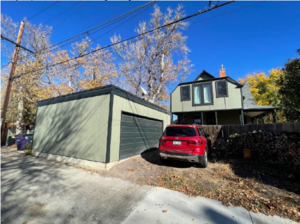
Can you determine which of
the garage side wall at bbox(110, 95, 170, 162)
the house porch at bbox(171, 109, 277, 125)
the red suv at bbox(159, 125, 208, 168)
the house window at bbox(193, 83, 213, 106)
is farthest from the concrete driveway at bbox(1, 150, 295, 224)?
the house window at bbox(193, 83, 213, 106)

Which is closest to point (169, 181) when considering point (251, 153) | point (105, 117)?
point (105, 117)

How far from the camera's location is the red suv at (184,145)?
5.32 metres

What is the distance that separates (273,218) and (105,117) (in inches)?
230

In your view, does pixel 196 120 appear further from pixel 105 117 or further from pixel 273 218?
pixel 273 218

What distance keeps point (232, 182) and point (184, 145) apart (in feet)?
5.96

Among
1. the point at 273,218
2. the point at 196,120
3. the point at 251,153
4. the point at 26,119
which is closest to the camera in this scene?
the point at 273,218

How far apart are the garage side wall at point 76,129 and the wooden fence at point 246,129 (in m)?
6.83

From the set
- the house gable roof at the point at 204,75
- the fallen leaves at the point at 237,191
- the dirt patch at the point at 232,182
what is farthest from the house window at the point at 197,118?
the fallen leaves at the point at 237,191

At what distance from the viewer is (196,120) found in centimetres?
1627

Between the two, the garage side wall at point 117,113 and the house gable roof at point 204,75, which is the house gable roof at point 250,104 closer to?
the house gable roof at point 204,75

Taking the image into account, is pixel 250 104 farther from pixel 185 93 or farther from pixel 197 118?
pixel 185 93

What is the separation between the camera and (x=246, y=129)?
8062mm

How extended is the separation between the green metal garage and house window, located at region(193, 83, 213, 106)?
7.49m

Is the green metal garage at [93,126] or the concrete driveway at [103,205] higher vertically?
the green metal garage at [93,126]
